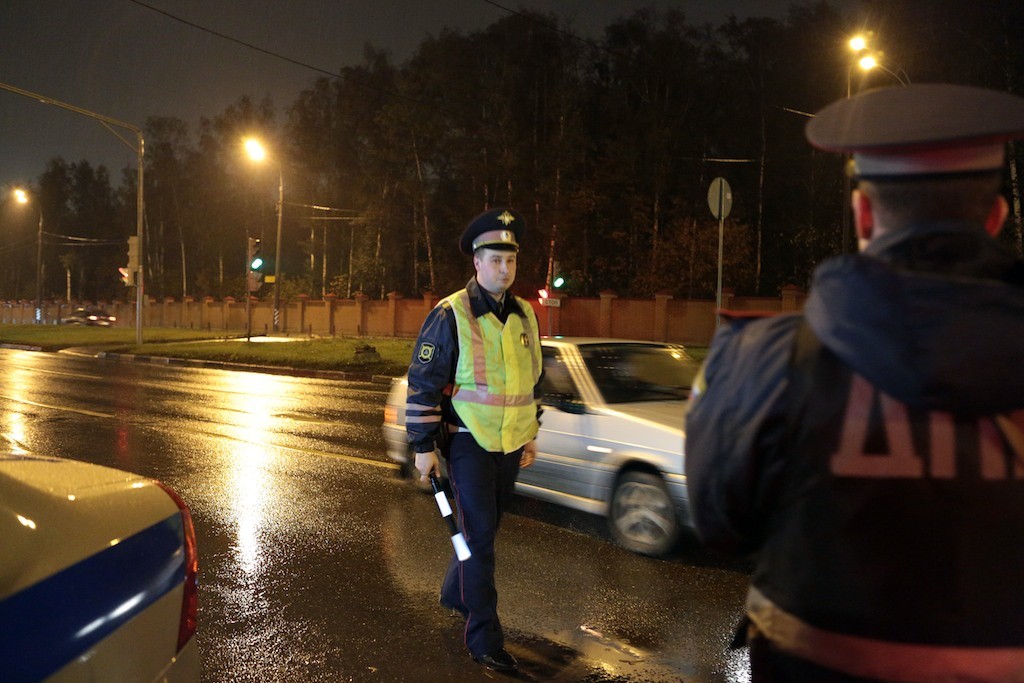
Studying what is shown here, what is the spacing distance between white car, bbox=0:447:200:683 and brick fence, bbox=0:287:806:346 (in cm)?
2128

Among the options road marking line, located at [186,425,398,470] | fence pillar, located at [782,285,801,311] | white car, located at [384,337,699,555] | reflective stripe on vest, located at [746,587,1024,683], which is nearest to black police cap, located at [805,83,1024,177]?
reflective stripe on vest, located at [746,587,1024,683]

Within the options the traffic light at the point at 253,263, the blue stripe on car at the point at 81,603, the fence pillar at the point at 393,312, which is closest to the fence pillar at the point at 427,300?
the fence pillar at the point at 393,312

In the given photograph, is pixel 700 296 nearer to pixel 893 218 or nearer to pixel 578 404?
pixel 578 404

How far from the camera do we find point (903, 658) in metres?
1.34

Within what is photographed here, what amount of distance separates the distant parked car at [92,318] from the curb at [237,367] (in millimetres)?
33571

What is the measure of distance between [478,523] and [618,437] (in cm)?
225

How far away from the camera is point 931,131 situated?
1.39 m

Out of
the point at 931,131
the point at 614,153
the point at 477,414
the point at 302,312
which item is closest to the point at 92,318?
the point at 302,312

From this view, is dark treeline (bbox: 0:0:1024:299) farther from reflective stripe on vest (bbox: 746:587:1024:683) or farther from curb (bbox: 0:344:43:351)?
reflective stripe on vest (bbox: 746:587:1024:683)

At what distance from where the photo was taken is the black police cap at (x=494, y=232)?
399 cm

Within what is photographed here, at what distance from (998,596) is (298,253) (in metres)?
81.6

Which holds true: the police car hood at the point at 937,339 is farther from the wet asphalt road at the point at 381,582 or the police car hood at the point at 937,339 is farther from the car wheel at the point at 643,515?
the car wheel at the point at 643,515

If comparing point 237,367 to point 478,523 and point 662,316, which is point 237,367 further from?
point 478,523

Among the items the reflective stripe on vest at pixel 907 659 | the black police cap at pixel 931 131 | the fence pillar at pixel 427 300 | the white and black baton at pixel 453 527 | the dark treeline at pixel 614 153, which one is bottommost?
the white and black baton at pixel 453 527
